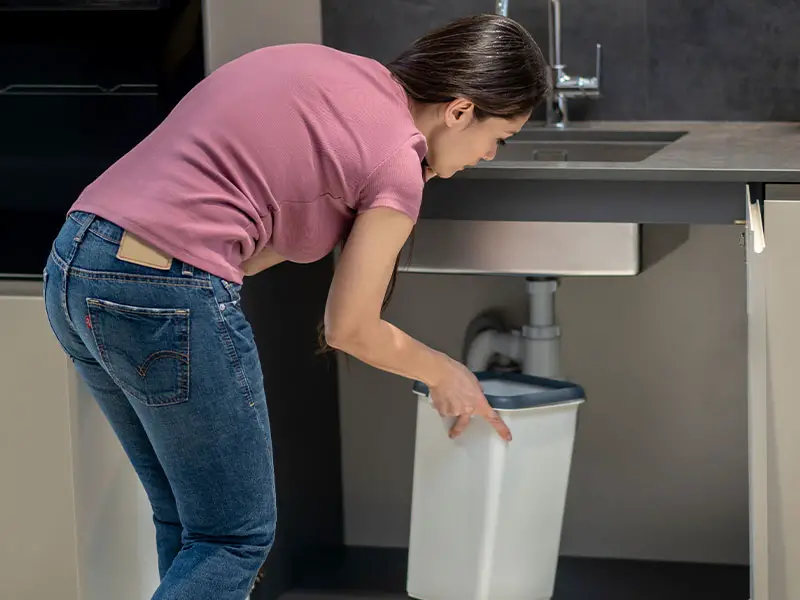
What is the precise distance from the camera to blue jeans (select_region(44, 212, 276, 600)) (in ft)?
4.40

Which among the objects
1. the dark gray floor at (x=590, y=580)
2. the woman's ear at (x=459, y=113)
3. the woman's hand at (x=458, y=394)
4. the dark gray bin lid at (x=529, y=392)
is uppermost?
the woman's ear at (x=459, y=113)

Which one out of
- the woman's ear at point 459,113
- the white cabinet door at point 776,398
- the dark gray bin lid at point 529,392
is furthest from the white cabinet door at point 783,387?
the woman's ear at point 459,113

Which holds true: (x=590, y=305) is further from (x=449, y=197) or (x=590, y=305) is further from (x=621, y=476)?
(x=449, y=197)

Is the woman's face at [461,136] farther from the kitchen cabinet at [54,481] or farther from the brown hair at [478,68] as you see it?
the kitchen cabinet at [54,481]

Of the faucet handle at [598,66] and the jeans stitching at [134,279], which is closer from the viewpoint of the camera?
the jeans stitching at [134,279]

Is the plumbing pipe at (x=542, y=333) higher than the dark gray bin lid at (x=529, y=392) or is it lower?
higher

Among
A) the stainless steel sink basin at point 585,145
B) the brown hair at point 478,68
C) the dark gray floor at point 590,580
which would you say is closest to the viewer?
the brown hair at point 478,68

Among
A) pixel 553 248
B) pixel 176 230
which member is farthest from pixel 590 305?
pixel 176 230

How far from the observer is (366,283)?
140cm

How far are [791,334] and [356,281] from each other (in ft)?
2.21

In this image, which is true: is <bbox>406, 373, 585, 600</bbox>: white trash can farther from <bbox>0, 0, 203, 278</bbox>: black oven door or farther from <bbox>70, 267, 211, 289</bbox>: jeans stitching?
<bbox>70, 267, 211, 289</bbox>: jeans stitching

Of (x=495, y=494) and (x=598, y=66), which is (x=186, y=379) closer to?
(x=495, y=494)

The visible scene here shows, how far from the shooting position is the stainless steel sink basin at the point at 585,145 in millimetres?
2293

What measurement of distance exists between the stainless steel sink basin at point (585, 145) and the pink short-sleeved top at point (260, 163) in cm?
93
